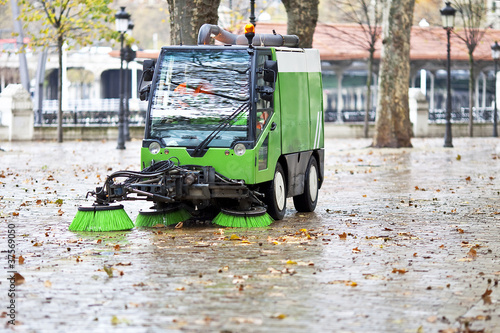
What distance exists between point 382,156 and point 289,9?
6040mm

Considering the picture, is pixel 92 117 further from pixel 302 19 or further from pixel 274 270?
pixel 274 270

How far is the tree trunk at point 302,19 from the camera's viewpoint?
26.0 metres

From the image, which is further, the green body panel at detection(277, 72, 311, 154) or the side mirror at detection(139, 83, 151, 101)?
the green body panel at detection(277, 72, 311, 154)

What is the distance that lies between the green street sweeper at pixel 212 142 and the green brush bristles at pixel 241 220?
12mm

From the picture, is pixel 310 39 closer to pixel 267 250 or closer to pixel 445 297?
pixel 267 250

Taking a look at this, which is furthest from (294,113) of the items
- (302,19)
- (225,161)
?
(302,19)

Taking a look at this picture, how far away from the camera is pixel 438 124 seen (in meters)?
48.2

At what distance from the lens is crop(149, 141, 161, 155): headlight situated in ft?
40.7

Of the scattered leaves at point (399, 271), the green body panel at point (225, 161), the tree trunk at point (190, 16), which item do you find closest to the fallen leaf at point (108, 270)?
the scattered leaves at point (399, 271)

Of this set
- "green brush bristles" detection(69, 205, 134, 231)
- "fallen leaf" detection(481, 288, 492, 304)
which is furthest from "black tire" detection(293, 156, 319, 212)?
"fallen leaf" detection(481, 288, 492, 304)

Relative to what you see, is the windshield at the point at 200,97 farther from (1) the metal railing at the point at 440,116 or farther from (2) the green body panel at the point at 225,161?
(1) the metal railing at the point at 440,116

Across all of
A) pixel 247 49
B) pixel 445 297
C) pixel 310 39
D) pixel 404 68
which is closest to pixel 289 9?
pixel 310 39

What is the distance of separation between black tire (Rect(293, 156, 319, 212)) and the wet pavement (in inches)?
11.4

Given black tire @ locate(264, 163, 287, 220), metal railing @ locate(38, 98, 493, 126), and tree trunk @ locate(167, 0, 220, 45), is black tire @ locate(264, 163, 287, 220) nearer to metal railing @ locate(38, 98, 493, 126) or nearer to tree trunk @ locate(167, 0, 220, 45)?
tree trunk @ locate(167, 0, 220, 45)
